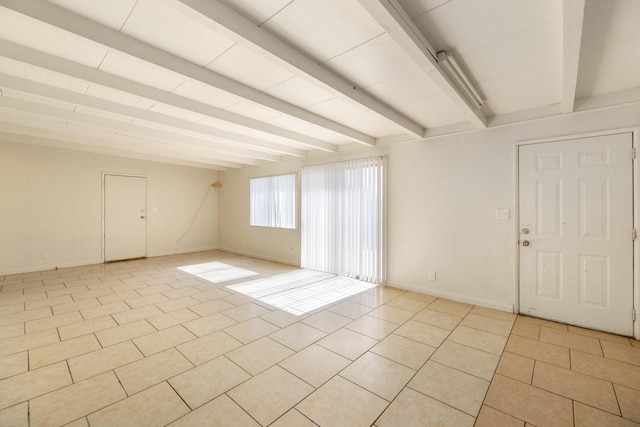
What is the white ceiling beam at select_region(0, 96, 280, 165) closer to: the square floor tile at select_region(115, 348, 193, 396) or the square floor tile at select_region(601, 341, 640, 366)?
the square floor tile at select_region(115, 348, 193, 396)

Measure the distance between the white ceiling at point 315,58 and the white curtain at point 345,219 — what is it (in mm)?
1360

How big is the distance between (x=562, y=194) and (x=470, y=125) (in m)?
1.35

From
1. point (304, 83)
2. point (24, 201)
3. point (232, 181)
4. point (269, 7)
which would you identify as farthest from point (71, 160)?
point (269, 7)

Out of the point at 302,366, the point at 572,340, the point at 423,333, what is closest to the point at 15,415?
the point at 302,366

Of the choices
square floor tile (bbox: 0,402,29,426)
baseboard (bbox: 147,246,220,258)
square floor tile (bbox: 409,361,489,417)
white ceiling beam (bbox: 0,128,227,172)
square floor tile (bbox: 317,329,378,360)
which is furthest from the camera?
baseboard (bbox: 147,246,220,258)

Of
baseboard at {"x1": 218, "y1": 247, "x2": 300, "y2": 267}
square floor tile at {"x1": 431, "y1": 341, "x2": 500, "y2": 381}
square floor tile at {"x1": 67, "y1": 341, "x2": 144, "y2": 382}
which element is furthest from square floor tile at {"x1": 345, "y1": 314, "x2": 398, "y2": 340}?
baseboard at {"x1": 218, "y1": 247, "x2": 300, "y2": 267}

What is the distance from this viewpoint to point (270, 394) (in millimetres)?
1922

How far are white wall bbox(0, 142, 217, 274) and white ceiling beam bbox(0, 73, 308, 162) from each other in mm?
3840

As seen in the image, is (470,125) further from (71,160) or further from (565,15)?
(71,160)

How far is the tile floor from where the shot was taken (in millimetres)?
1746

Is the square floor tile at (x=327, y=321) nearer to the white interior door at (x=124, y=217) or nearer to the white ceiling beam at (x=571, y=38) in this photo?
the white ceiling beam at (x=571, y=38)

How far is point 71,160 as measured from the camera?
5730mm

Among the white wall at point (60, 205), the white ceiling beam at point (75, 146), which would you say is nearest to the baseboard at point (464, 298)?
the white ceiling beam at point (75, 146)

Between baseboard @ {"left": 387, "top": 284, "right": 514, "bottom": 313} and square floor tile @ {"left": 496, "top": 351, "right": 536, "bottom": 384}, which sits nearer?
square floor tile @ {"left": 496, "top": 351, "right": 536, "bottom": 384}
